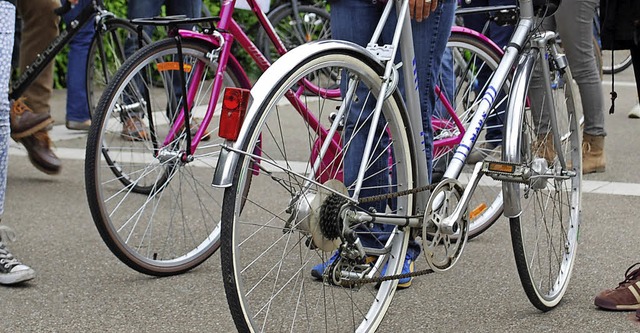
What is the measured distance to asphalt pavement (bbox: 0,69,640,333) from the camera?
3801mm

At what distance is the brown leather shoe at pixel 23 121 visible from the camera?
5.92 m

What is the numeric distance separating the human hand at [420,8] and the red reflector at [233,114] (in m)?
0.84

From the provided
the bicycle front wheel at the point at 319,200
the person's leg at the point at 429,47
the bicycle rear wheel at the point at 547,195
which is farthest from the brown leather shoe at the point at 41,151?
the bicycle rear wheel at the point at 547,195

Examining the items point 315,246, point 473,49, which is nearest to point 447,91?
point 473,49

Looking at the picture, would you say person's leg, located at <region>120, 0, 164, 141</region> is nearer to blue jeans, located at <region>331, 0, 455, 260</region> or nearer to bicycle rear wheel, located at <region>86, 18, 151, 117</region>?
bicycle rear wheel, located at <region>86, 18, 151, 117</region>

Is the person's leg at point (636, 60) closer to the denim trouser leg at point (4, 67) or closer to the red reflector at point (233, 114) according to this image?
the red reflector at point (233, 114)

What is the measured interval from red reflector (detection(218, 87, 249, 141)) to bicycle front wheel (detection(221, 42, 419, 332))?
0.18ft

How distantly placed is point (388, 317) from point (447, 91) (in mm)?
1521

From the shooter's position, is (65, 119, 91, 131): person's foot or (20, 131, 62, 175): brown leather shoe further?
(65, 119, 91, 131): person's foot

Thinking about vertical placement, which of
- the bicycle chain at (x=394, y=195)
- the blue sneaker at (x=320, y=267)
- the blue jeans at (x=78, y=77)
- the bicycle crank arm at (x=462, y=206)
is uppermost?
the bicycle chain at (x=394, y=195)

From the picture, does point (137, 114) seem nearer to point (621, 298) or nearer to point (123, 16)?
point (621, 298)

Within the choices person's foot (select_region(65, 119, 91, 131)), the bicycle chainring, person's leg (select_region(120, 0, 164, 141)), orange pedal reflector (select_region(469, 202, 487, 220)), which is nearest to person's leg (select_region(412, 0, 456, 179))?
the bicycle chainring

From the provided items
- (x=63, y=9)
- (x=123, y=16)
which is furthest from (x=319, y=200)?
(x=123, y=16)

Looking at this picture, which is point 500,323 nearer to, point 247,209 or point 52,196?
point 247,209
